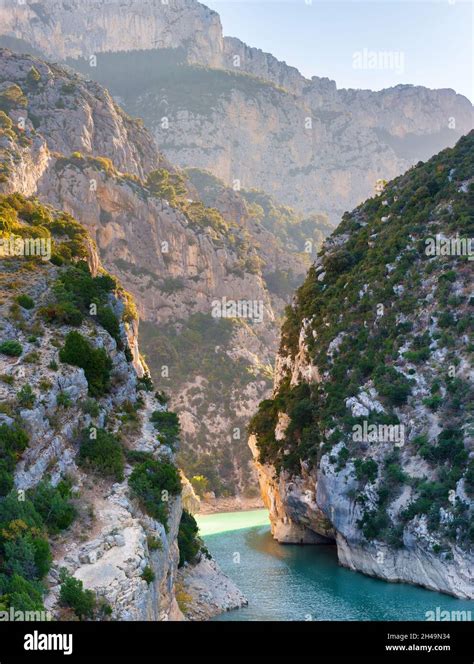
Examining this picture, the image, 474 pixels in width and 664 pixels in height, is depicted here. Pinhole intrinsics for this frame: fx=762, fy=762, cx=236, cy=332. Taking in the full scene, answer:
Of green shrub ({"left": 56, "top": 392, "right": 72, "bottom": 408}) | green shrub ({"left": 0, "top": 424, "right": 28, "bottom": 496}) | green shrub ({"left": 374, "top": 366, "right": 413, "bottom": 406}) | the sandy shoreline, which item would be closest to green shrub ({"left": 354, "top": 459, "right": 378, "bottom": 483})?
green shrub ({"left": 374, "top": 366, "right": 413, "bottom": 406})

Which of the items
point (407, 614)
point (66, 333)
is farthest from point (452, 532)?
point (66, 333)

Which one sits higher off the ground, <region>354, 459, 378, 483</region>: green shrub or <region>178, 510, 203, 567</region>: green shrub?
<region>354, 459, 378, 483</region>: green shrub

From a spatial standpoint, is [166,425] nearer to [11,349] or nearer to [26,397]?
[11,349]

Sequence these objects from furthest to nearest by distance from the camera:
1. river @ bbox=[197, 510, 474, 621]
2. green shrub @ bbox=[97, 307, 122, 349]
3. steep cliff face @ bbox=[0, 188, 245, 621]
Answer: green shrub @ bbox=[97, 307, 122, 349]
river @ bbox=[197, 510, 474, 621]
steep cliff face @ bbox=[0, 188, 245, 621]

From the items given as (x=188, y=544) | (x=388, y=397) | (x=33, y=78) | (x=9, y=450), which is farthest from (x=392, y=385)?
(x=33, y=78)

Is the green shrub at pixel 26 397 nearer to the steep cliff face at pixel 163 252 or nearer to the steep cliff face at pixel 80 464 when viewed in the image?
the steep cliff face at pixel 80 464

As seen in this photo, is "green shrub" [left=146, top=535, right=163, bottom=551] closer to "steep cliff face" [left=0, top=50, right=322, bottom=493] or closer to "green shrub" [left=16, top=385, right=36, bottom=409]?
"green shrub" [left=16, top=385, right=36, bottom=409]
